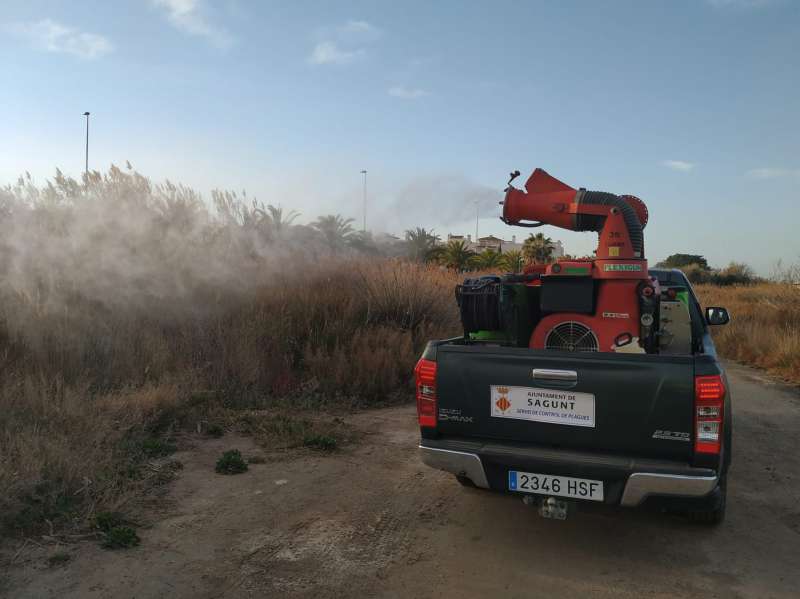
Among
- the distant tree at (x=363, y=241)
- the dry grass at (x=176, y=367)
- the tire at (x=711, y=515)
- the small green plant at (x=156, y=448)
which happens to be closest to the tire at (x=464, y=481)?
the tire at (x=711, y=515)

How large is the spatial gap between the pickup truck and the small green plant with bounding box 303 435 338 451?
7.41 ft

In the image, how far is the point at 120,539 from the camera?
403 centimetres

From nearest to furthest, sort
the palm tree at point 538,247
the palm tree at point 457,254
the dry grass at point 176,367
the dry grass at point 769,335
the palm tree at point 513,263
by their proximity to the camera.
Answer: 1. the dry grass at point 176,367
2. the dry grass at point 769,335
3. the palm tree at point 513,263
4. the palm tree at point 457,254
5. the palm tree at point 538,247

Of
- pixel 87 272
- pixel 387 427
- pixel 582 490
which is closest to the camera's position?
pixel 582 490

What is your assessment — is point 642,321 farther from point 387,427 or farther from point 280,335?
point 280,335

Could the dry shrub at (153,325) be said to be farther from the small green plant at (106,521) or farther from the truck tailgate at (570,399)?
the truck tailgate at (570,399)

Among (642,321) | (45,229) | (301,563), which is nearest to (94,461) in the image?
(301,563)

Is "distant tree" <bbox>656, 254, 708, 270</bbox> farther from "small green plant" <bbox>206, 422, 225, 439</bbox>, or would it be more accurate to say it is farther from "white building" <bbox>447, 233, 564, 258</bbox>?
"small green plant" <bbox>206, 422, 225, 439</bbox>

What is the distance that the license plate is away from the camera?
373 centimetres

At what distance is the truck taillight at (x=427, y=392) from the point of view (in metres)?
4.25

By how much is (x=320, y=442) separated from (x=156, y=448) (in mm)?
1557

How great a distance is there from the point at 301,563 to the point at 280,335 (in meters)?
5.89

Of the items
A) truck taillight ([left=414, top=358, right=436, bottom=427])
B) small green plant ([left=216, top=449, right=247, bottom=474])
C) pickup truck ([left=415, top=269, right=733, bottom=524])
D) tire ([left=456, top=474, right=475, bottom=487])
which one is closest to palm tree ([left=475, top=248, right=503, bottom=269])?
small green plant ([left=216, top=449, right=247, bottom=474])

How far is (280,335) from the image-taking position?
31.3 ft
